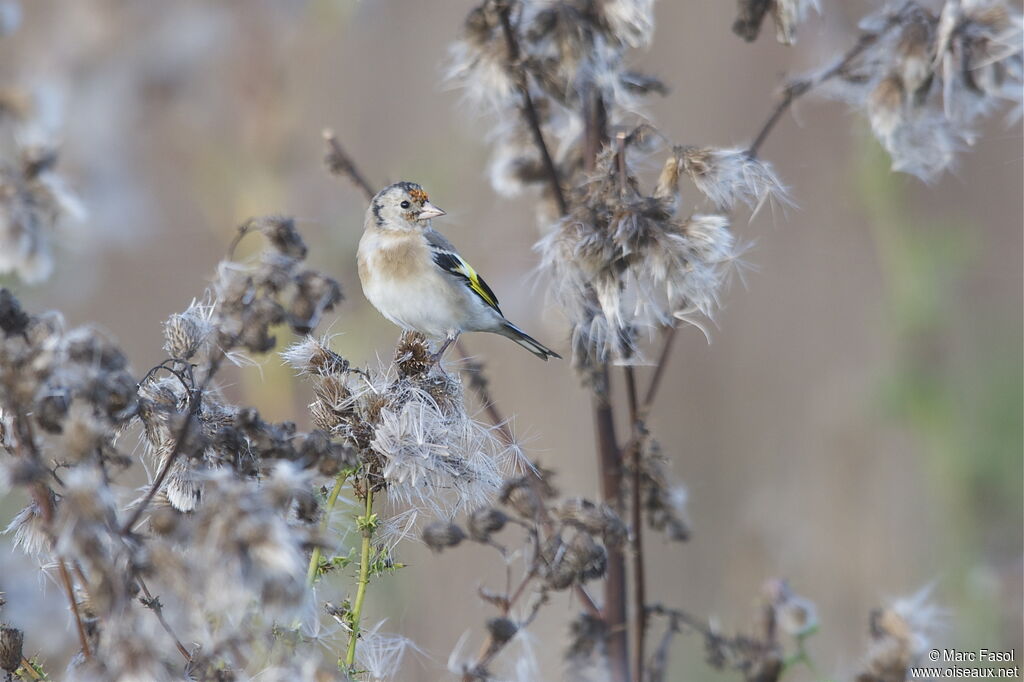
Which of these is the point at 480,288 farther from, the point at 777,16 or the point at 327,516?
the point at 327,516

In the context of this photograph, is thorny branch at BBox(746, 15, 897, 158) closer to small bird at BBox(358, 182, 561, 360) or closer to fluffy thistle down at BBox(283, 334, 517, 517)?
fluffy thistle down at BBox(283, 334, 517, 517)

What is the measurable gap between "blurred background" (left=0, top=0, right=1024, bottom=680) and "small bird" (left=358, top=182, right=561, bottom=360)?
15 centimetres

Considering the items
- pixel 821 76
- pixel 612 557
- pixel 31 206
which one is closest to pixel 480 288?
pixel 821 76

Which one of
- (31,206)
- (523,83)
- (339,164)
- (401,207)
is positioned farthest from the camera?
(401,207)

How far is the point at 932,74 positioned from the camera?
2.99 meters

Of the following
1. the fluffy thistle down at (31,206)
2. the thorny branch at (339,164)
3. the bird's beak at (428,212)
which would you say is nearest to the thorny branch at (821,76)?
the thorny branch at (339,164)

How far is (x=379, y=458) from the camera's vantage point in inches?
88.6

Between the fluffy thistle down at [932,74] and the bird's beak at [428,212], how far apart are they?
1618 mm

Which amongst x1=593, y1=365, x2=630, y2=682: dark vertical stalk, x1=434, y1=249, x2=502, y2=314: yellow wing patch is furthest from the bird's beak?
x1=593, y1=365, x2=630, y2=682: dark vertical stalk

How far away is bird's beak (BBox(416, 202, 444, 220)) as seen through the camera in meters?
4.23

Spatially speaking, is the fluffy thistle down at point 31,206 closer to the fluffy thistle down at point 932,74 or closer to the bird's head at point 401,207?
the bird's head at point 401,207

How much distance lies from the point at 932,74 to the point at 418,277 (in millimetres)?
2061

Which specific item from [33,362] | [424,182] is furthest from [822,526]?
[33,362]

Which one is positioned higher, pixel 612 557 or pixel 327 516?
pixel 612 557
